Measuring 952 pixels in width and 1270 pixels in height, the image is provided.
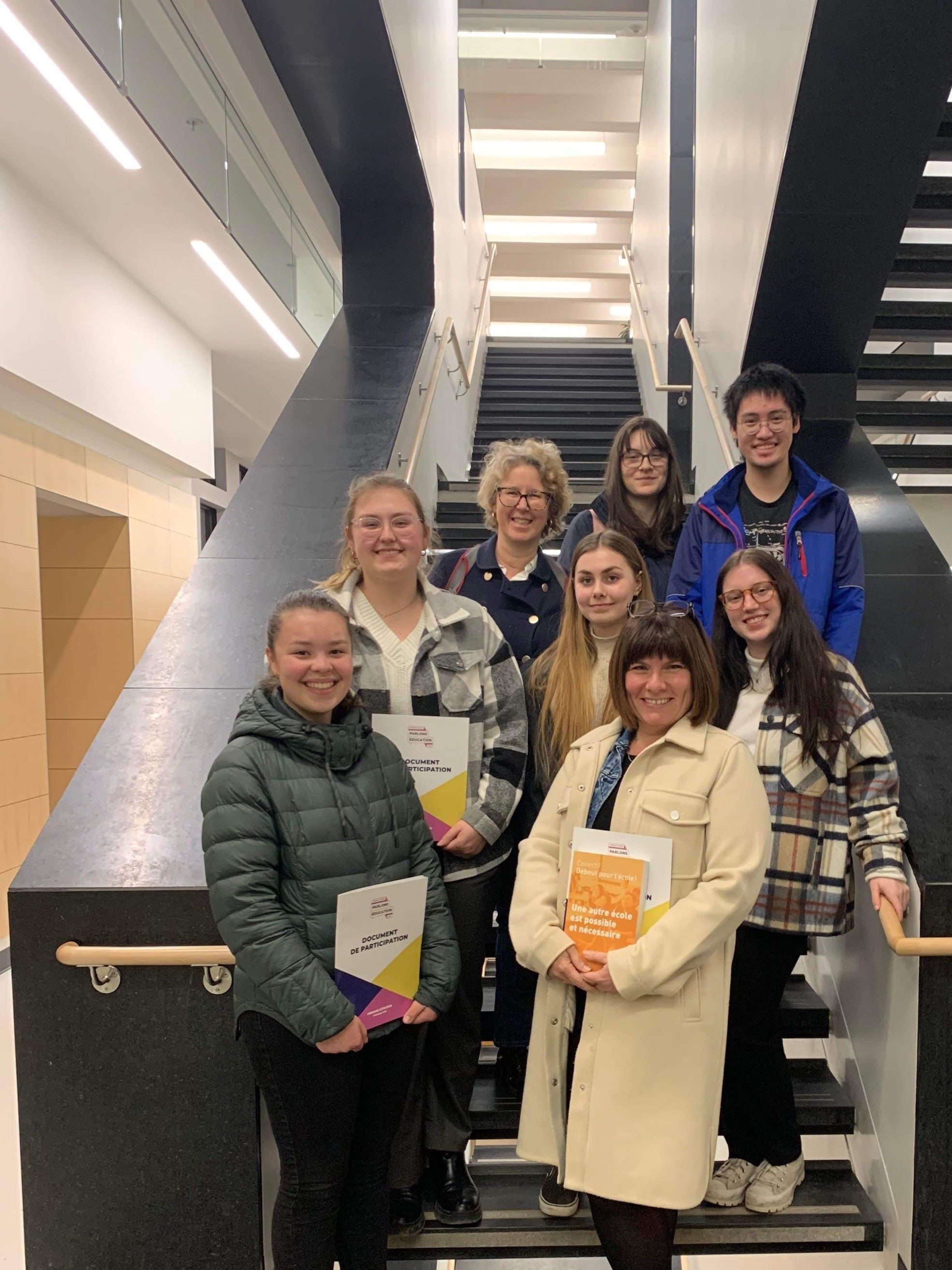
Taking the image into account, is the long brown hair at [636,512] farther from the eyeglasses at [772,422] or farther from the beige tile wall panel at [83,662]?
the beige tile wall panel at [83,662]

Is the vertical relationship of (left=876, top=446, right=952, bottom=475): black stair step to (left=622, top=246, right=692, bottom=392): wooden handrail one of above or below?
below

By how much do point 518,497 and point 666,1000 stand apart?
1206 mm

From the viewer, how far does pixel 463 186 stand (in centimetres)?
854

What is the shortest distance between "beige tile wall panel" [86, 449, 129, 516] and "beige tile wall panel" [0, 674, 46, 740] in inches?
62.9

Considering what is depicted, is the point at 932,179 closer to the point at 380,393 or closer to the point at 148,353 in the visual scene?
the point at 380,393

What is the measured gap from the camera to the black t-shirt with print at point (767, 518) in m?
2.47

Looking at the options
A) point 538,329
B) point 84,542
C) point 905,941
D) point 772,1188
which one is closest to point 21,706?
point 84,542

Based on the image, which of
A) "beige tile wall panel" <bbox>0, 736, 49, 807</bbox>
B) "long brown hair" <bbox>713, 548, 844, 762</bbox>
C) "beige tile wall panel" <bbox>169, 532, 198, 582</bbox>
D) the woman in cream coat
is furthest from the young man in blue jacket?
"beige tile wall panel" <bbox>169, 532, 198, 582</bbox>

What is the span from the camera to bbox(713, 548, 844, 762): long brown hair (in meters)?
1.94

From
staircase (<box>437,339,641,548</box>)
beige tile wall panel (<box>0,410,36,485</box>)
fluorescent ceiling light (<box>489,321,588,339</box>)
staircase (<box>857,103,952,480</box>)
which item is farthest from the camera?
fluorescent ceiling light (<box>489,321,588,339</box>)

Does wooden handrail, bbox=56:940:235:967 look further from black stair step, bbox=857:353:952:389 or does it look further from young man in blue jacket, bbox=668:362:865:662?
black stair step, bbox=857:353:952:389

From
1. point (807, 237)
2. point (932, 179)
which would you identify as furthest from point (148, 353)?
point (932, 179)

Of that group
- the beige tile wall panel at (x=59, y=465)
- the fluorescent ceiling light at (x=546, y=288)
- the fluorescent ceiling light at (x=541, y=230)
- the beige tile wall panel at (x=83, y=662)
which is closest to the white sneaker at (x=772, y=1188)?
the beige tile wall panel at (x=59, y=465)

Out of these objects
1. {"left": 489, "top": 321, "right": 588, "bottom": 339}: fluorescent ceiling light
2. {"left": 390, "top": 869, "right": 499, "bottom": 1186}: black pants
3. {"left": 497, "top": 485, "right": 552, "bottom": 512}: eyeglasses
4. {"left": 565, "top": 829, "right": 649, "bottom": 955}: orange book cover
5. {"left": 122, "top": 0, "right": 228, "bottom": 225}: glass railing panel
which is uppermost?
{"left": 489, "top": 321, "right": 588, "bottom": 339}: fluorescent ceiling light
